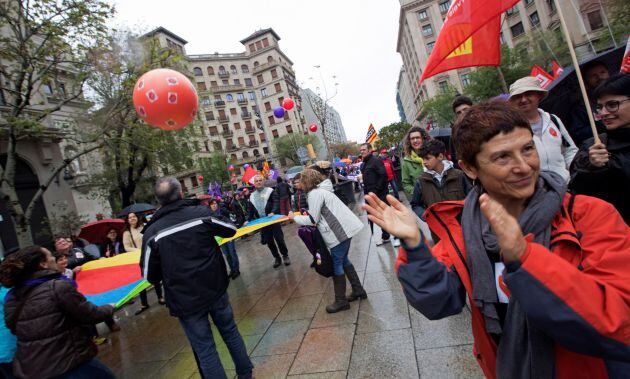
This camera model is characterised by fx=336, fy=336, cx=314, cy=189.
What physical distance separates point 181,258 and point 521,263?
8.64 feet

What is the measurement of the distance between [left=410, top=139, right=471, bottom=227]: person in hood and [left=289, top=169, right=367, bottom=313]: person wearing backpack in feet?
3.16

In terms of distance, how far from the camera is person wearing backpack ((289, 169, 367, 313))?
13.4ft

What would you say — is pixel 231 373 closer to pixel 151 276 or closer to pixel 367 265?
pixel 151 276

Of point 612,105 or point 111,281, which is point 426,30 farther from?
point 111,281

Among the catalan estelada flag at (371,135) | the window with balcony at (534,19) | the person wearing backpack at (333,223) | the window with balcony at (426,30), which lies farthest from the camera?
the window with balcony at (426,30)

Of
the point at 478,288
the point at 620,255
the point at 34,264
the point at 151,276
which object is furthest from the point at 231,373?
the point at 620,255

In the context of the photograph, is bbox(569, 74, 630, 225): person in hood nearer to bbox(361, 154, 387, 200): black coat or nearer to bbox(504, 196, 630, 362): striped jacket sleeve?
bbox(504, 196, 630, 362): striped jacket sleeve

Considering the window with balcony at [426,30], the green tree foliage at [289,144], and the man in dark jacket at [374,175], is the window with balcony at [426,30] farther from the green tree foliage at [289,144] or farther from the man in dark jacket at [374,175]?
the man in dark jacket at [374,175]

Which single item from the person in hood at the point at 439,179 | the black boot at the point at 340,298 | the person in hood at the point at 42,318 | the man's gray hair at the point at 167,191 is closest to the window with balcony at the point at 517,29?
the person in hood at the point at 439,179

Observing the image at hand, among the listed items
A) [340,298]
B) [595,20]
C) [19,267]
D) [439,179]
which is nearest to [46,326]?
[19,267]

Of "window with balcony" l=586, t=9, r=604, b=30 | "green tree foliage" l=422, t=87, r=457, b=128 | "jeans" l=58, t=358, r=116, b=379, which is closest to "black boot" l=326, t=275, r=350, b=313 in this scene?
"jeans" l=58, t=358, r=116, b=379

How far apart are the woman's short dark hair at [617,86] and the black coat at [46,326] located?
4.02 metres

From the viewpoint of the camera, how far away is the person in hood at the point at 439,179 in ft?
11.5

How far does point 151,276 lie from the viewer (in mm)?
3004
